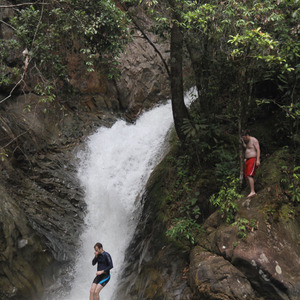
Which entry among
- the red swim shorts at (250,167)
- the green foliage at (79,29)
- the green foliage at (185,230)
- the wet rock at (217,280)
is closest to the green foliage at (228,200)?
the red swim shorts at (250,167)

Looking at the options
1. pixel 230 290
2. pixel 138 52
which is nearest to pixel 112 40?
pixel 230 290

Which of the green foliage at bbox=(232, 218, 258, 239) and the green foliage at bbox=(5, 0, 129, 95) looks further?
the green foliage at bbox=(5, 0, 129, 95)

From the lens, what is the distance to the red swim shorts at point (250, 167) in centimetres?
658

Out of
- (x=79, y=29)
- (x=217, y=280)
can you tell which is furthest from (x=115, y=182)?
(x=217, y=280)

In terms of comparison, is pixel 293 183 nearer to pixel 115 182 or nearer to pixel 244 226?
pixel 244 226

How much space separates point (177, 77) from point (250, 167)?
384 centimetres

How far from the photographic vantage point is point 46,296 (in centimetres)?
818

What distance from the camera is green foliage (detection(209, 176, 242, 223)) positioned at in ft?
21.0

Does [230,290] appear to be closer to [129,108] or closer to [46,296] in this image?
[46,296]

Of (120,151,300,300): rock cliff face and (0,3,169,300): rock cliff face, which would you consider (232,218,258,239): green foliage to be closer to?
(120,151,300,300): rock cliff face

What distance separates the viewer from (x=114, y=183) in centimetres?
1189

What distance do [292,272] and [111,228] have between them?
21.1 ft

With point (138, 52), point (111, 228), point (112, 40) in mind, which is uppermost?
point (112, 40)

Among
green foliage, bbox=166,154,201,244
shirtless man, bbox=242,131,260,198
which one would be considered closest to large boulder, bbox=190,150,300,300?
shirtless man, bbox=242,131,260,198
